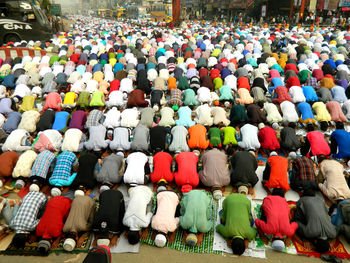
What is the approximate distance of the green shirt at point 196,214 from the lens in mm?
4137

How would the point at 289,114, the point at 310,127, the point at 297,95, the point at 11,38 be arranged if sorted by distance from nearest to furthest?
the point at 310,127 → the point at 289,114 → the point at 297,95 → the point at 11,38

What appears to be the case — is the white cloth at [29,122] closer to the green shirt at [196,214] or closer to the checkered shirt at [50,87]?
the checkered shirt at [50,87]

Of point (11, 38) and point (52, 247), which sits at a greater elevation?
point (11, 38)

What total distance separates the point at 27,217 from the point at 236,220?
3570 mm

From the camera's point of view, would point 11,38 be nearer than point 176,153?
No

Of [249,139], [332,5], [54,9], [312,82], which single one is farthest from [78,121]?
[332,5]

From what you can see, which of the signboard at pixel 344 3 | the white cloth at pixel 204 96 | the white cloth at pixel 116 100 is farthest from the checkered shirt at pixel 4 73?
the signboard at pixel 344 3

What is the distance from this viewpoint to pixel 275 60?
11430 millimetres

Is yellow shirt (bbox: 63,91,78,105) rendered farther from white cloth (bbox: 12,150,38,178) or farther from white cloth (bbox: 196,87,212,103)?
white cloth (bbox: 196,87,212,103)

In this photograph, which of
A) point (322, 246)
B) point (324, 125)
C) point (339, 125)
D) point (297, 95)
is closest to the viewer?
point (322, 246)

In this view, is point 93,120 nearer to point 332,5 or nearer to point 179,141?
point 179,141

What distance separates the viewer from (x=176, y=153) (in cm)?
604

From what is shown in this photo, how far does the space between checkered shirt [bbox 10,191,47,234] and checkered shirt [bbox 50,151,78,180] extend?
2.54ft

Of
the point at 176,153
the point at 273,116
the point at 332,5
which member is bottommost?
the point at 176,153
